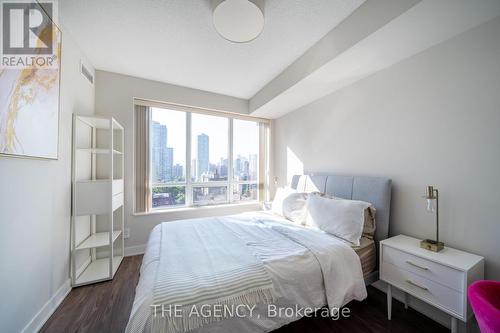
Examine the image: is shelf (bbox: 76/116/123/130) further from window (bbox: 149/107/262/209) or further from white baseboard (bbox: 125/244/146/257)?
white baseboard (bbox: 125/244/146/257)

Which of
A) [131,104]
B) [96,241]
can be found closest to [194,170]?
[131,104]

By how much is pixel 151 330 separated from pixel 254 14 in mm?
2228

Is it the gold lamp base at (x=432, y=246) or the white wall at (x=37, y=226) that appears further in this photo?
Answer: the gold lamp base at (x=432, y=246)

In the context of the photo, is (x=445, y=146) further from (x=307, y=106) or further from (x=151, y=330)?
(x=151, y=330)

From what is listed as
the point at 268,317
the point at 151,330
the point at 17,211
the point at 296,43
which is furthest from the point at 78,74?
the point at 268,317

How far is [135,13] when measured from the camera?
1.63 metres

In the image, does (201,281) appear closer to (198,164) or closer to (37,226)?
(37,226)

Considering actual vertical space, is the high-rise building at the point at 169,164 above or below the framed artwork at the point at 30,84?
below

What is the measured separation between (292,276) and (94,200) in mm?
2223

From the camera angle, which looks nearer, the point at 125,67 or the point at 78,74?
the point at 78,74

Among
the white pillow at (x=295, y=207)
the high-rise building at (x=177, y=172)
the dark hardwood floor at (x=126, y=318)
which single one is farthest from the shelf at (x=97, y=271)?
the white pillow at (x=295, y=207)

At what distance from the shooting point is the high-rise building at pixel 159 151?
10.1ft

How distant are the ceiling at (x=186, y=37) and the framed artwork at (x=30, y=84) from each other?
334 millimetres

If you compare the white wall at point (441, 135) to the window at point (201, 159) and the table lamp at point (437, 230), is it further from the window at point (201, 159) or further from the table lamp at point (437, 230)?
the window at point (201, 159)
